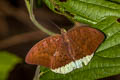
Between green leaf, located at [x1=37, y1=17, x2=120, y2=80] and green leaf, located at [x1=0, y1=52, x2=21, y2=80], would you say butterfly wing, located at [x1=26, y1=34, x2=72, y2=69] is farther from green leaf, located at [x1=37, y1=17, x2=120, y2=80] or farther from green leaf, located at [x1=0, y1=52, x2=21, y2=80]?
green leaf, located at [x1=0, y1=52, x2=21, y2=80]

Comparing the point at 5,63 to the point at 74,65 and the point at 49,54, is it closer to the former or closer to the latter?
the point at 49,54

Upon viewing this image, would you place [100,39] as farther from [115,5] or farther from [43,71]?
[43,71]

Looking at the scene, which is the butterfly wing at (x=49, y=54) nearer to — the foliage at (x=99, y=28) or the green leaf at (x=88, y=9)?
the foliage at (x=99, y=28)

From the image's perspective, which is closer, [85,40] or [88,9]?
[85,40]

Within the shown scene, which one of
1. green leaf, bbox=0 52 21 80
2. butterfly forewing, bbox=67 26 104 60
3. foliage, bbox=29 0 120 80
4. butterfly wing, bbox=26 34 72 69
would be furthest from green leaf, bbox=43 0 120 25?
green leaf, bbox=0 52 21 80

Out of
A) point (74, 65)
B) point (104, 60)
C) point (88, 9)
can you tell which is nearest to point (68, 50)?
point (74, 65)
